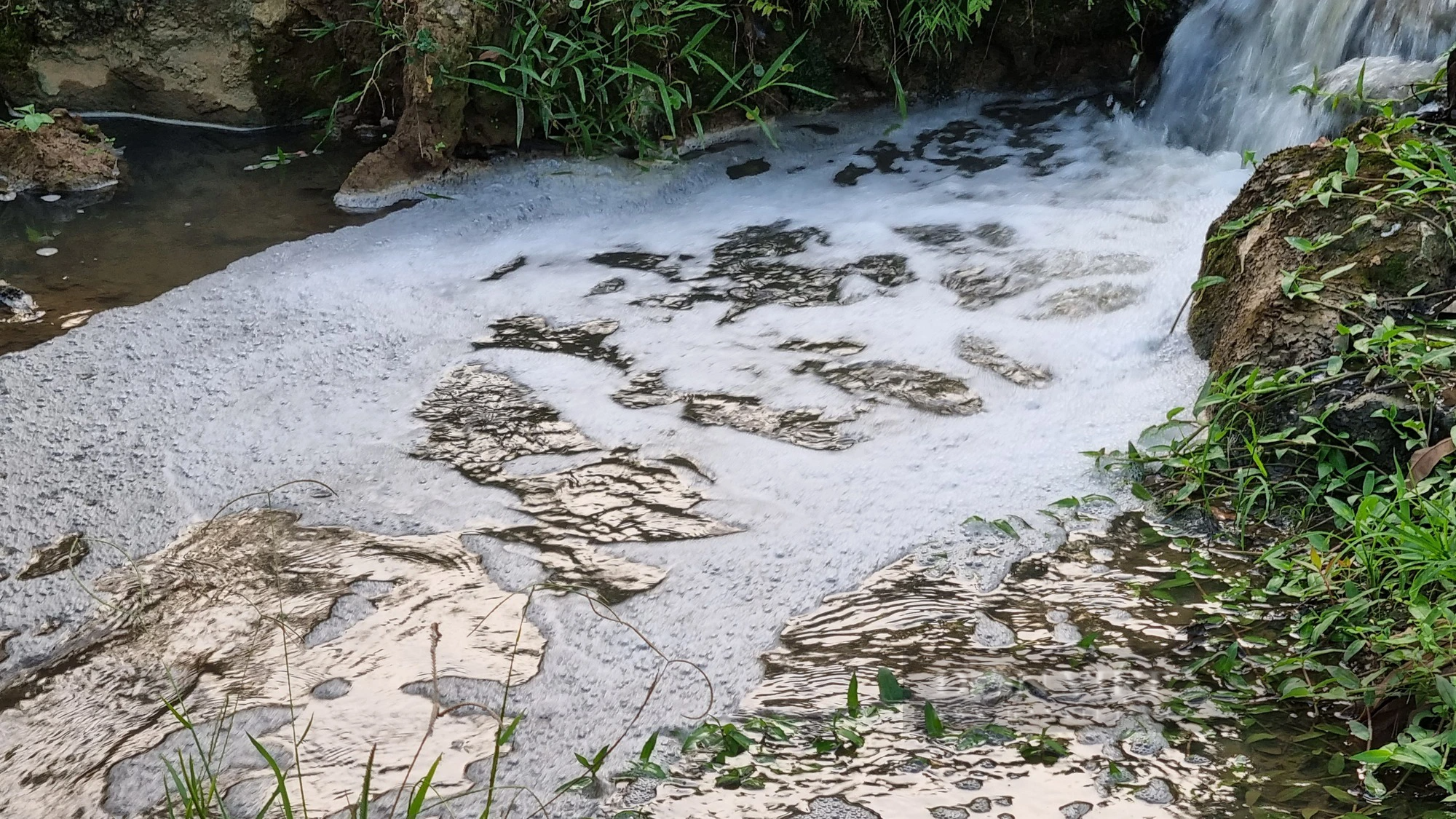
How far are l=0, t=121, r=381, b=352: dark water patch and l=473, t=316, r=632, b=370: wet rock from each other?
1.23 metres

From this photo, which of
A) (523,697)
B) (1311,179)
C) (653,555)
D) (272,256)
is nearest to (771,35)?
(272,256)

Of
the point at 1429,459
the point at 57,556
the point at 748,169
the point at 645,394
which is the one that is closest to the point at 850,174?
the point at 748,169

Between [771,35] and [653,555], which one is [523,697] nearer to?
[653,555]

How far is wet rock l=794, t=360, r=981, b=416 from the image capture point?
9.68ft

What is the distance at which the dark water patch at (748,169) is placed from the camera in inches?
191

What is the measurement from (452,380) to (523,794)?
1723mm

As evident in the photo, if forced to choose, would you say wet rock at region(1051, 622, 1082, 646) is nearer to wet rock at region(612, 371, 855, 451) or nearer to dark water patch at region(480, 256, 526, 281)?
wet rock at region(612, 371, 855, 451)

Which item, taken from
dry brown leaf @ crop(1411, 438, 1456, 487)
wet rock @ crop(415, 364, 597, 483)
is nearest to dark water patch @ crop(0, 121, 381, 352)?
wet rock @ crop(415, 364, 597, 483)

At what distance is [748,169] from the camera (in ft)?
16.1

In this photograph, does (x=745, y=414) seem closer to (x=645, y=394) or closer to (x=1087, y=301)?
(x=645, y=394)

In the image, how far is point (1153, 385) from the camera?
115 inches

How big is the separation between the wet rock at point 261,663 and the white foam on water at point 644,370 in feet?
0.29

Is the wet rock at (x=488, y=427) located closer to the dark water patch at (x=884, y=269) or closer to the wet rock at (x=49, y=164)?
the dark water patch at (x=884, y=269)

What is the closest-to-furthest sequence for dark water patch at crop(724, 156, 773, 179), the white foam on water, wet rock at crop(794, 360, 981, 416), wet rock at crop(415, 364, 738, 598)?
the white foam on water
wet rock at crop(415, 364, 738, 598)
wet rock at crop(794, 360, 981, 416)
dark water patch at crop(724, 156, 773, 179)
